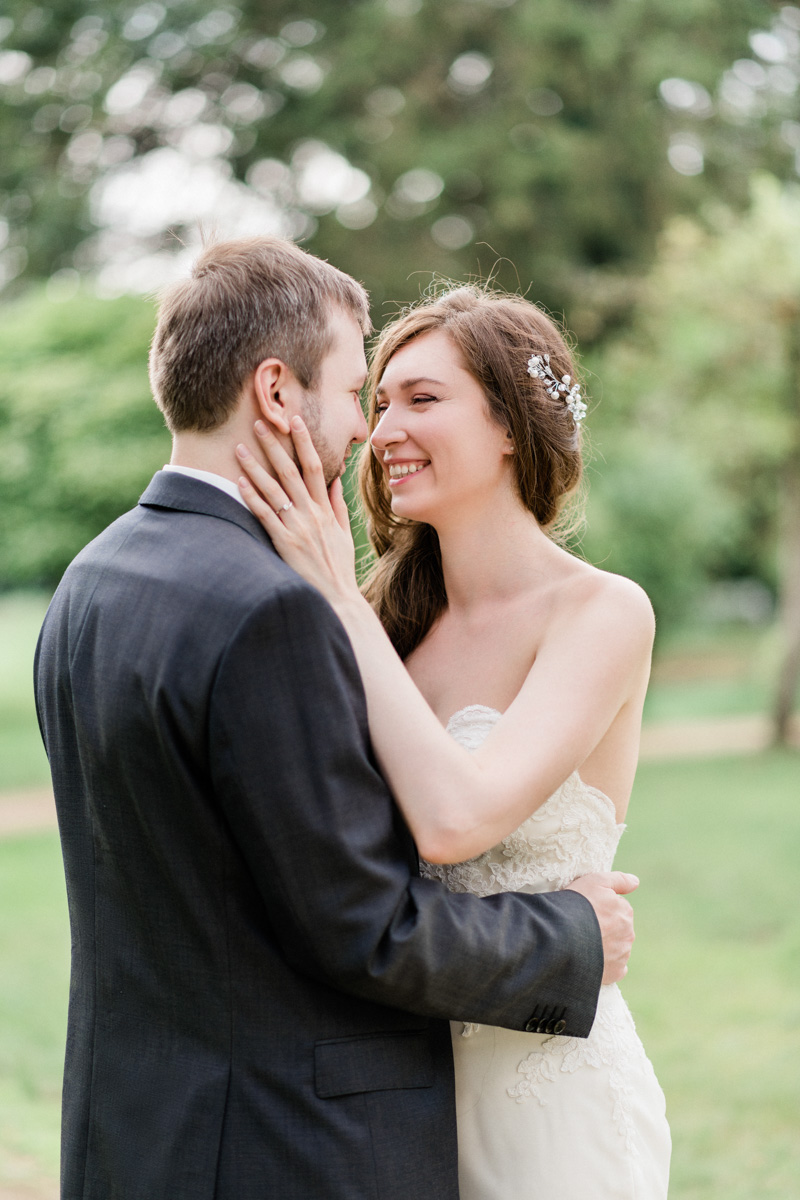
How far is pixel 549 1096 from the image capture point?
239cm

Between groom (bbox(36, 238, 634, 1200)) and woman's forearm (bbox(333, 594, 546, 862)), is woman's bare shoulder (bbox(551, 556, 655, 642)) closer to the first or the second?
woman's forearm (bbox(333, 594, 546, 862))

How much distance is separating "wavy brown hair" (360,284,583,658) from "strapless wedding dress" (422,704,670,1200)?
0.65m

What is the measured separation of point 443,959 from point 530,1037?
2.13ft

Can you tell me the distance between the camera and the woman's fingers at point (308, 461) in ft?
6.79

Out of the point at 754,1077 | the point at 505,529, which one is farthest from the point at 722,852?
the point at 505,529

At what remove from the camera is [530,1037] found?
7.91ft

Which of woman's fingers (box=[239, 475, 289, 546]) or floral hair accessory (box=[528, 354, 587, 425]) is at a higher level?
floral hair accessory (box=[528, 354, 587, 425])

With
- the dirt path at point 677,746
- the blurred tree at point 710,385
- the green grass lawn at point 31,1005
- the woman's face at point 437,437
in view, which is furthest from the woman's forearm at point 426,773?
the blurred tree at point 710,385

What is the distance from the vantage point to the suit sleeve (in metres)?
1.78

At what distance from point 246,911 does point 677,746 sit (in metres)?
16.0

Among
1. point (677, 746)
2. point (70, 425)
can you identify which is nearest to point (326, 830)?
point (70, 425)

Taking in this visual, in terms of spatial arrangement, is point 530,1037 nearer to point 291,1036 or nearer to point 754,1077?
point 291,1036

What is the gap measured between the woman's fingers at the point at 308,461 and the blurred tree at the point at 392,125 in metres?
15.1

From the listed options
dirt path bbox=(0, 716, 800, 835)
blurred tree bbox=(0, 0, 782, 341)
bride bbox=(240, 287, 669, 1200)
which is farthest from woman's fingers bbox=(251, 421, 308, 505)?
blurred tree bbox=(0, 0, 782, 341)
